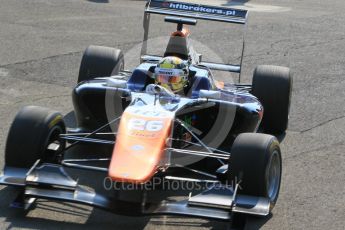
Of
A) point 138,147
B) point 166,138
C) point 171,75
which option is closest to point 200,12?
point 171,75

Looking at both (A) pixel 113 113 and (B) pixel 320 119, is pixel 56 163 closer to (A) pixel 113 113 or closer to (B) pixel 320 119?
(A) pixel 113 113

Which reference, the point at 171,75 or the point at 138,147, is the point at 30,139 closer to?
the point at 138,147

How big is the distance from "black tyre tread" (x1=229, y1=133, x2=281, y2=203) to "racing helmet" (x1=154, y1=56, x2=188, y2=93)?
4.79 feet

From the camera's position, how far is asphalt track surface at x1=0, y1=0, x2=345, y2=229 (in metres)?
6.43

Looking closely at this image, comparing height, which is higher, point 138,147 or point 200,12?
point 200,12

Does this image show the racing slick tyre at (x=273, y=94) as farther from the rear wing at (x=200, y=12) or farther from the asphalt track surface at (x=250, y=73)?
the rear wing at (x=200, y=12)

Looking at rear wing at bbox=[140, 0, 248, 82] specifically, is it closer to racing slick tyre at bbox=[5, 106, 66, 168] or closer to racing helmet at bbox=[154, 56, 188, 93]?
racing helmet at bbox=[154, 56, 188, 93]

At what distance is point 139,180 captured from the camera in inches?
231

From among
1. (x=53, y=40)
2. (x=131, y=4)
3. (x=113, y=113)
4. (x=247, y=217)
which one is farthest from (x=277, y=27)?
(x=247, y=217)

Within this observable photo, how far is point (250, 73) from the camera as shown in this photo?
11.6m

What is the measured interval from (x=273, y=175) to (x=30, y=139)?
2.14m

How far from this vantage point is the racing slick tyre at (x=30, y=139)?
21.2ft

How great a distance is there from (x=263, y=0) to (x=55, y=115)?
1312 cm

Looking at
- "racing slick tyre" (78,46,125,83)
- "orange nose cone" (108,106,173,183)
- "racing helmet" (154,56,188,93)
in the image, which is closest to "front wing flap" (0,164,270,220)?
"orange nose cone" (108,106,173,183)
